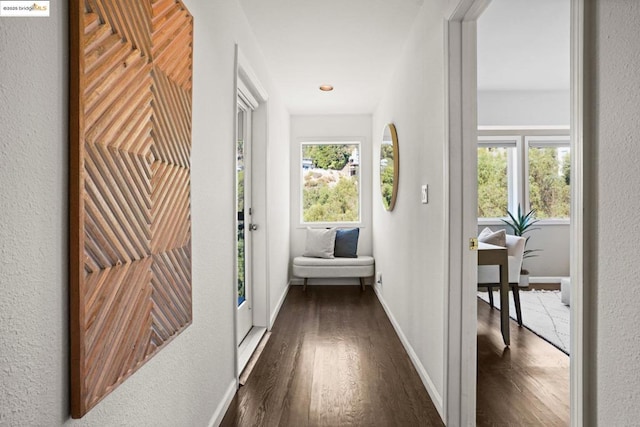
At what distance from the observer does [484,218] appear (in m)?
5.69

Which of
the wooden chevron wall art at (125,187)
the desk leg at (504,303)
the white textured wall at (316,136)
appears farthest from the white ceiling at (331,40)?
the desk leg at (504,303)

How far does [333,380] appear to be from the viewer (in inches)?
100

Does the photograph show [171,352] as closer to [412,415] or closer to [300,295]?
[412,415]

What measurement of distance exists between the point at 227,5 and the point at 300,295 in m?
3.54

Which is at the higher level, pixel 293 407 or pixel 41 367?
pixel 41 367

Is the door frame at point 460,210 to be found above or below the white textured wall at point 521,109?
below

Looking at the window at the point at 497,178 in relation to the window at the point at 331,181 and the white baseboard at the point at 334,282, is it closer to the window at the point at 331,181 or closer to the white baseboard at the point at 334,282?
the window at the point at 331,181

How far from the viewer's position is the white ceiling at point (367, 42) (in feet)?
8.55

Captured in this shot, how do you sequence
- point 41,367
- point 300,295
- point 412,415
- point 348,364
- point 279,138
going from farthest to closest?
point 300,295
point 279,138
point 348,364
point 412,415
point 41,367

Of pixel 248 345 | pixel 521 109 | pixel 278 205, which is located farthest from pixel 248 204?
pixel 521 109

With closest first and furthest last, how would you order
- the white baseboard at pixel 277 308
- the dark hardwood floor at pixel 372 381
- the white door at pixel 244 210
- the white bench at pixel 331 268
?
the dark hardwood floor at pixel 372 381
the white door at pixel 244 210
the white baseboard at pixel 277 308
the white bench at pixel 331 268

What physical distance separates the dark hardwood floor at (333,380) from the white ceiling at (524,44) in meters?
2.66

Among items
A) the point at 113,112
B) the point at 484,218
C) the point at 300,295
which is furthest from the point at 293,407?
the point at 484,218

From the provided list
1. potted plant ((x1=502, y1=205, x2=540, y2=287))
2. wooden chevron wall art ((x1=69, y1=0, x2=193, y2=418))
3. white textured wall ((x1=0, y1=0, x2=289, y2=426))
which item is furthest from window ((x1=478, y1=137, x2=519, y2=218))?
white textured wall ((x1=0, y1=0, x2=289, y2=426))
